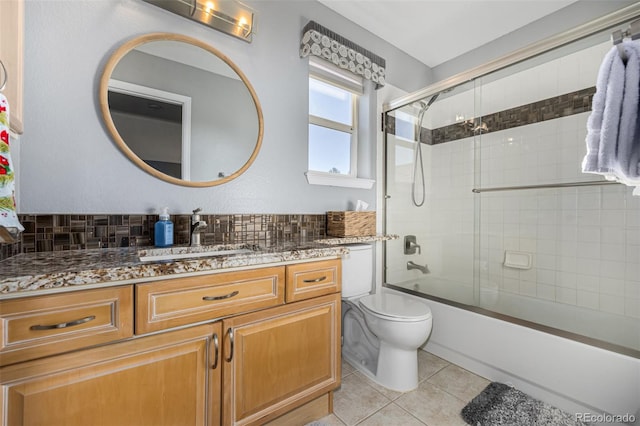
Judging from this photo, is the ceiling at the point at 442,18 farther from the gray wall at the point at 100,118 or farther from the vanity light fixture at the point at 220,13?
the vanity light fixture at the point at 220,13

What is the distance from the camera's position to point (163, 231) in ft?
4.40

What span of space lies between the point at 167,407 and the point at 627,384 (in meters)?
2.04

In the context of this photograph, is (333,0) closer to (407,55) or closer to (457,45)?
(407,55)

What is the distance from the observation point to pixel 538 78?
200cm

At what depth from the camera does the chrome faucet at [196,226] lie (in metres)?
1.42

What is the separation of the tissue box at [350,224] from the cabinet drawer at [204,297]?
794 mm

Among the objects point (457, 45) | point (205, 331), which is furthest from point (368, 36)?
point (205, 331)

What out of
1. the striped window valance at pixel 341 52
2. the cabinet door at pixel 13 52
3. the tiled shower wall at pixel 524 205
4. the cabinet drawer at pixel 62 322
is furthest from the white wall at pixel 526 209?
the cabinet door at pixel 13 52

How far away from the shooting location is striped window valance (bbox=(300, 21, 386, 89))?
6.22ft

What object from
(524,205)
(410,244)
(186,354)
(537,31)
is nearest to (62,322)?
(186,354)

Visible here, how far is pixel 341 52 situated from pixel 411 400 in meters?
2.36

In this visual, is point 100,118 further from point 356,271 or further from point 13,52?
point 356,271

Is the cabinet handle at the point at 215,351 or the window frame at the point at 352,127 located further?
the window frame at the point at 352,127

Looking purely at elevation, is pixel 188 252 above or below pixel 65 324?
above
